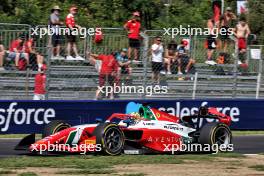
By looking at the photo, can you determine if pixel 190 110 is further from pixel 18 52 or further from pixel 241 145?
pixel 18 52

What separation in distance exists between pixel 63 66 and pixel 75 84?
19.4 inches

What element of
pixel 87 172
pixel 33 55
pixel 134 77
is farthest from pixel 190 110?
pixel 87 172

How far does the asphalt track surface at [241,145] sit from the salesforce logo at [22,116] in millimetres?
511

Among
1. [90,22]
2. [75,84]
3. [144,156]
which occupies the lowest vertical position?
[144,156]

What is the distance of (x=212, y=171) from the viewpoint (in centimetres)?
1069

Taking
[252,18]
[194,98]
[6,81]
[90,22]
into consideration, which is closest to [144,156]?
[6,81]

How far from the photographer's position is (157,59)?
1761 cm

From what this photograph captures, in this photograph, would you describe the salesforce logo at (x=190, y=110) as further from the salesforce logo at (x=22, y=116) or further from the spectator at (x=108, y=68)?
the salesforce logo at (x=22, y=116)

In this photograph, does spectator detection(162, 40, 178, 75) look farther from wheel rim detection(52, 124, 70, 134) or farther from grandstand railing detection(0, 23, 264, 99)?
wheel rim detection(52, 124, 70, 134)

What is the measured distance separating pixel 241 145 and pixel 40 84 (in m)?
4.58

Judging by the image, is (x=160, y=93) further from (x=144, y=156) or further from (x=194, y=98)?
(x=144, y=156)

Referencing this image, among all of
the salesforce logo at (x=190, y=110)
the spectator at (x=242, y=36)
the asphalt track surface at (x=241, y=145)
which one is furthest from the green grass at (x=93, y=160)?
the spectator at (x=242, y=36)

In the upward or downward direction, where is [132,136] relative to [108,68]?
downward

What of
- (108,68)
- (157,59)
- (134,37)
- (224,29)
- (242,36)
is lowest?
(108,68)
